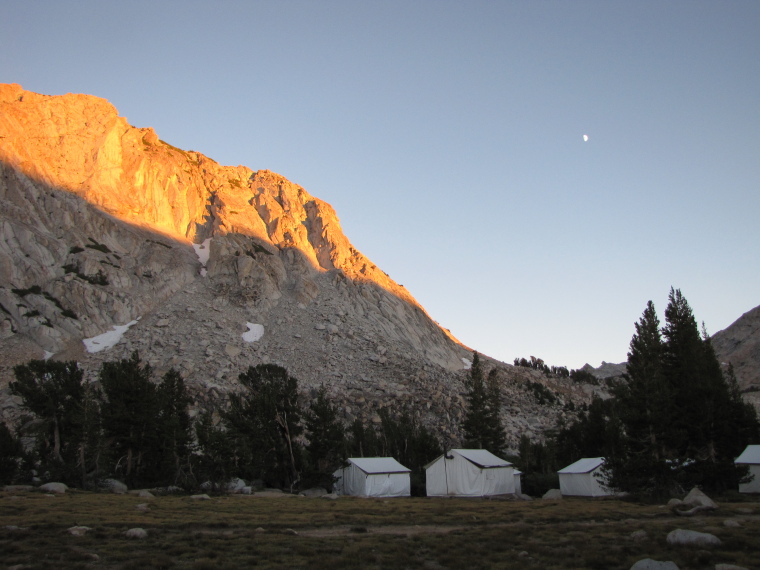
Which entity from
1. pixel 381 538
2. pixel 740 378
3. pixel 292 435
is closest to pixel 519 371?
pixel 740 378

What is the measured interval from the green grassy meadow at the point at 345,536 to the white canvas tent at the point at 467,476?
54.4 feet

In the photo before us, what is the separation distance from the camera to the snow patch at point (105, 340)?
82875 mm

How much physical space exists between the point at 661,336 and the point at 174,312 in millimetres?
77073

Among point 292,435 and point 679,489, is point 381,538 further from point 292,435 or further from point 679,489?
point 292,435

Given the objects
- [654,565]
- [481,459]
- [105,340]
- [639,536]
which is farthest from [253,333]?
[654,565]

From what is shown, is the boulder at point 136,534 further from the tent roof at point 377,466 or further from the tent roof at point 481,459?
the tent roof at point 481,459

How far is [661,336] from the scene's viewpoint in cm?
4431

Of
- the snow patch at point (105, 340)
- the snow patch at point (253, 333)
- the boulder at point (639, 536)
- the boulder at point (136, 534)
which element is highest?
the snow patch at point (253, 333)

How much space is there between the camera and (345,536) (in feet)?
73.0

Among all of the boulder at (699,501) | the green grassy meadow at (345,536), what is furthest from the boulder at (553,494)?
the boulder at (699,501)

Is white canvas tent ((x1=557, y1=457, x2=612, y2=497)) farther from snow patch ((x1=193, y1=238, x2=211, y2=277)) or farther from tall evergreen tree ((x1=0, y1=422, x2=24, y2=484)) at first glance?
snow patch ((x1=193, y1=238, x2=211, y2=277))

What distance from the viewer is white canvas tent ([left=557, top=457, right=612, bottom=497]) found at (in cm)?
4709

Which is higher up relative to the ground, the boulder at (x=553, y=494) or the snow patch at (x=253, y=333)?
the snow patch at (x=253, y=333)

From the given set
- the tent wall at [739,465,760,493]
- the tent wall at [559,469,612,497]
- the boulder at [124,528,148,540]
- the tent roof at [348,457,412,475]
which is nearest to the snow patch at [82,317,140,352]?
the tent roof at [348,457,412,475]
